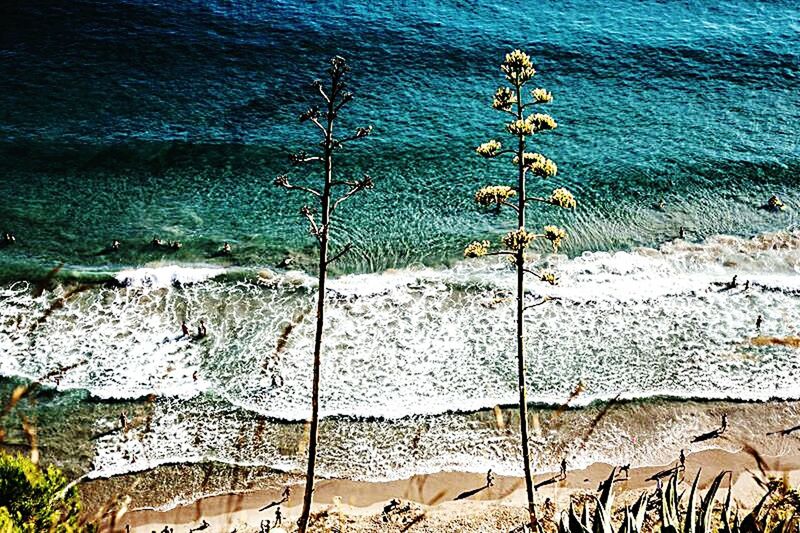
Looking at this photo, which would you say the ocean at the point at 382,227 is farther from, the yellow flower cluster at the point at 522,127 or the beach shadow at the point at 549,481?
the yellow flower cluster at the point at 522,127

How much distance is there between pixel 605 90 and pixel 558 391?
2503 centimetres

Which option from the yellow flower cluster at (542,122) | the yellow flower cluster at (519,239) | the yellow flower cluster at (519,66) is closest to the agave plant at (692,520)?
the yellow flower cluster at (519,239)

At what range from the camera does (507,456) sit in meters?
21.5

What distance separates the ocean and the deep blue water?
17 centimetres

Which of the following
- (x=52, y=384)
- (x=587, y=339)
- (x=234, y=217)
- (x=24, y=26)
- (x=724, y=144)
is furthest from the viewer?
(x=24, y=26)

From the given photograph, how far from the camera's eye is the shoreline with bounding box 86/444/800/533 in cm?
1905

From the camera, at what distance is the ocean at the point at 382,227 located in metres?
23.3

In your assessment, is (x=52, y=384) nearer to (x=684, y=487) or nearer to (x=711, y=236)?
(x=684, y=487)

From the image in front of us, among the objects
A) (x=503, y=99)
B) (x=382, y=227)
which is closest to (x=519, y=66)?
(x=503, y=99)

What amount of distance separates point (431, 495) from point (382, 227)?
1473 centimetres

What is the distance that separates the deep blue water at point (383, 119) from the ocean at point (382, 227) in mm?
172

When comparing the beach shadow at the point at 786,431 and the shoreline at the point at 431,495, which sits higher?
the beach shadow at the point at 786,431

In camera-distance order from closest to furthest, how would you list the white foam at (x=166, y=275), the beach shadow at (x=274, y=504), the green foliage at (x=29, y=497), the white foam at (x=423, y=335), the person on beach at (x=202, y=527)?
the green foliage at (x=29, y=497)
the person on beach at (x=202, y=527)
the beach shadow at (x=274, y=504)
the white foam at (x=423, y=335)
the white foam at (x=166, y=275)

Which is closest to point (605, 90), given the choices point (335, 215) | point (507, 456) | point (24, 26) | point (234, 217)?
point (335, 215)
